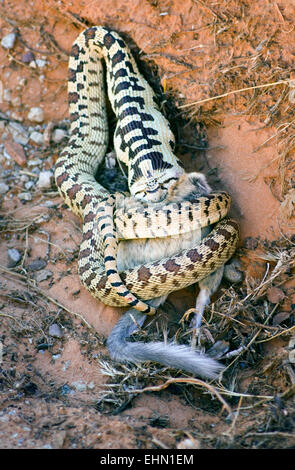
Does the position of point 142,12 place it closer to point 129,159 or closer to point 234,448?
point 129,159

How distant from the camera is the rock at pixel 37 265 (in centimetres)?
534

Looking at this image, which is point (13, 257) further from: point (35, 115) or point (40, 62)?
point (40, 62)

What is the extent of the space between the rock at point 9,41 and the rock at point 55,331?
397 centimetres

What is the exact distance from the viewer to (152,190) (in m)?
5.14

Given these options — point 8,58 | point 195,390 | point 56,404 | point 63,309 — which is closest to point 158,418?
point 195,390

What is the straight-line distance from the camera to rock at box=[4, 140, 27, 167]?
6.30m

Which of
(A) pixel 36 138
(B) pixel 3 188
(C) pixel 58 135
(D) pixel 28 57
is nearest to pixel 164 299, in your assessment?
(B) pixel 3 188

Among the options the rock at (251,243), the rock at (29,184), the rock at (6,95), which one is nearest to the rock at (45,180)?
the rock at (29,184)

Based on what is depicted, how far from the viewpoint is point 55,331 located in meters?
4.68

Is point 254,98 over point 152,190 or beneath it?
over

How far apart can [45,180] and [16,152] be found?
0.63 meters

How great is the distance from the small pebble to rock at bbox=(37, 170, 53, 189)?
1285 millimetres

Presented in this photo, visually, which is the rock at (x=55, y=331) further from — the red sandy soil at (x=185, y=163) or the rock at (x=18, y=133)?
the rock at (x=18, y=133)

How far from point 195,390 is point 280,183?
2.23 metres
